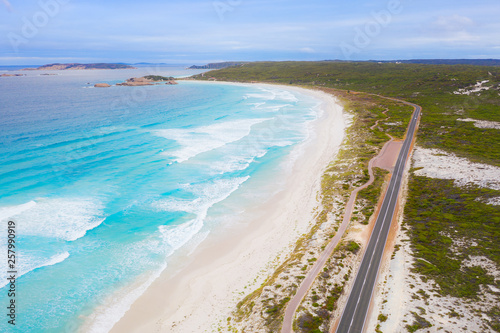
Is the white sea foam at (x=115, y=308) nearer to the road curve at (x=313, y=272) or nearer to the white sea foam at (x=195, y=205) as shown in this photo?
the white sea foam at (x=195, y=205)

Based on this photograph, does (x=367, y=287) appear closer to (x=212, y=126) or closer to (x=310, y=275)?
(x=310, y=275)

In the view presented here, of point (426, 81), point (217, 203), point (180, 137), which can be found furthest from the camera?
point (426, 81)

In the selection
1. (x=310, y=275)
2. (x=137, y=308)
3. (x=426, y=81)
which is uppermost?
(x=426, y=81)

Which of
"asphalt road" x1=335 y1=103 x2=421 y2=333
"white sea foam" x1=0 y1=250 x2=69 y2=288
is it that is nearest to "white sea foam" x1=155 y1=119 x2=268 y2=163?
"white sea foam" x1=0 y1=250 x2=69 y2=288

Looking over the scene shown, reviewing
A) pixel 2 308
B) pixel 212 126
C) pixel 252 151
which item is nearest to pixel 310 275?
pixel 2 308

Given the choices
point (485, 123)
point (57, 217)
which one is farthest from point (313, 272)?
point (485, 123)

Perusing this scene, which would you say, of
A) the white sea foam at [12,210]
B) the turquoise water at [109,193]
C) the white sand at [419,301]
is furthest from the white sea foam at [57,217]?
the white sand at [419,301]
